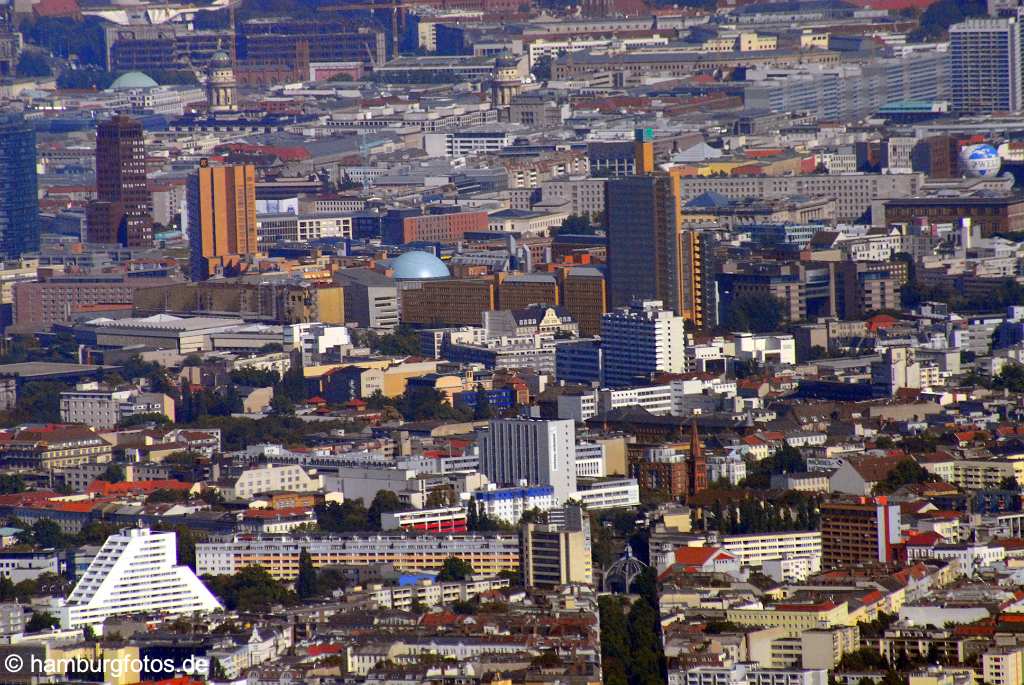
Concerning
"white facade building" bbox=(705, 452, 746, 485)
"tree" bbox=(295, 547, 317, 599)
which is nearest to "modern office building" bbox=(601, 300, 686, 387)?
"white facade building" bbox=(705, 452, 746, 485)

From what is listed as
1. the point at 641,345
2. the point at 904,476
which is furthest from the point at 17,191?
the point at 904,476

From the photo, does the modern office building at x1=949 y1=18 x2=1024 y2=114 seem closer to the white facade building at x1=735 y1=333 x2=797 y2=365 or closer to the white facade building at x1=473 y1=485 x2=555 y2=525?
the white facade building at x1=735 y1=333 x2=797 y2=365

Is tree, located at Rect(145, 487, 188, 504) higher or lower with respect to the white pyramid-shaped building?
higher

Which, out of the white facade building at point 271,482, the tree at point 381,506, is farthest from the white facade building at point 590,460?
the white facade building at point 271,482

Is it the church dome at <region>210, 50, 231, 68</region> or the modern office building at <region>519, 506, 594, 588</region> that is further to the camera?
the church dome at <region>210, 50, 231, 68</region>

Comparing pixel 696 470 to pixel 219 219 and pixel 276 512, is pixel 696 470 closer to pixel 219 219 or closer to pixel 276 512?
pixel 276 512

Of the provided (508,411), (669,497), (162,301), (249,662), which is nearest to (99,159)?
(162,301)
